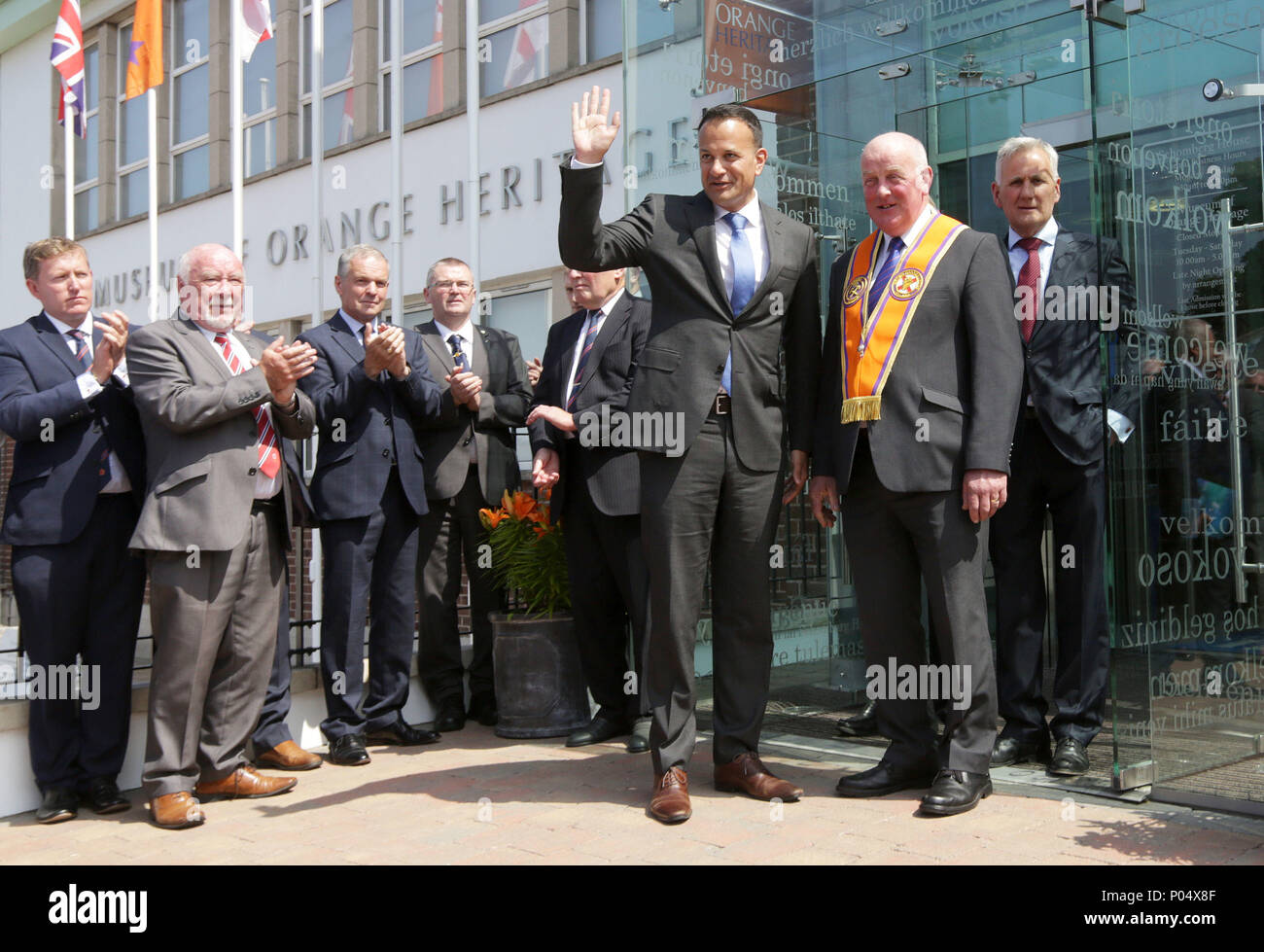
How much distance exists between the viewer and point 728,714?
4.35 m

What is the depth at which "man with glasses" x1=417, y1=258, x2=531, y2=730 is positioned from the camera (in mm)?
5629

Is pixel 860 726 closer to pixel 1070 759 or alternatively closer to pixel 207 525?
pixel 1070 759

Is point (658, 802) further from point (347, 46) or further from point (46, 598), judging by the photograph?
point (347, 46)

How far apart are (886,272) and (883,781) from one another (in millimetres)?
1669

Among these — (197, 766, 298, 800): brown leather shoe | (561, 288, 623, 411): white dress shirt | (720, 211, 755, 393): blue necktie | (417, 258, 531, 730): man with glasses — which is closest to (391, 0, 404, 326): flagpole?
(417, 258, 531, 730): man with glasses

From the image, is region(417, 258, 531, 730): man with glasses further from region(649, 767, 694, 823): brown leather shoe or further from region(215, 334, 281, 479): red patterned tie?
region(649, 767, 694, 823): brown leather shoe

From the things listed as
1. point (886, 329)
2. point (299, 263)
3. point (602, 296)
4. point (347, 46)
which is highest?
point (347, 46)

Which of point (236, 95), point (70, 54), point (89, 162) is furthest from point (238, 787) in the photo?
point (89, 162)

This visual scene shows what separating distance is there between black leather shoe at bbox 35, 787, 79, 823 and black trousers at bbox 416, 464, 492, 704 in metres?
1.74

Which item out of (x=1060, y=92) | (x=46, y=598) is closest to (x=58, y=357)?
(x=46, y=598)

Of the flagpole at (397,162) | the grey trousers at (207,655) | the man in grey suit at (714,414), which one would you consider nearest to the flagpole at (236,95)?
the flagpole at (397,162)

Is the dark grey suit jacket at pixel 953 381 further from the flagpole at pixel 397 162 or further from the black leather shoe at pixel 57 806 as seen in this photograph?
the flagpole at pixel 397 162

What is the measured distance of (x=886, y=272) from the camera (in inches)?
165
